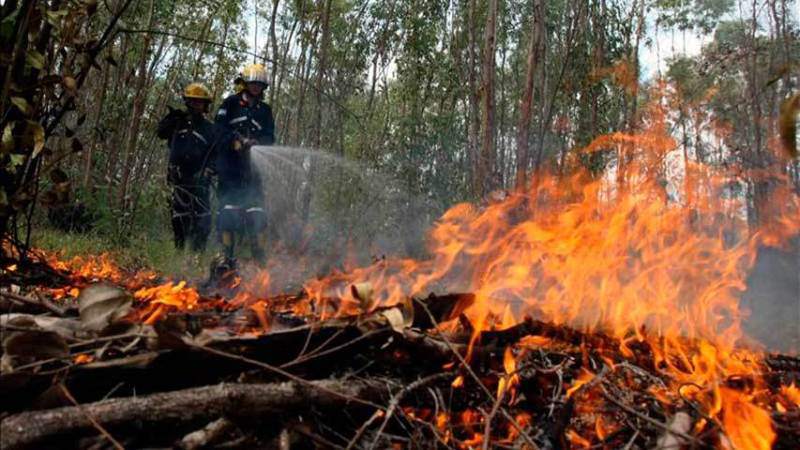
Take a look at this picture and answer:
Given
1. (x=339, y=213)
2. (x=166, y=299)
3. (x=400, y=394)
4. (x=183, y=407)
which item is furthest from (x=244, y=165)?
(x=339, y=213)

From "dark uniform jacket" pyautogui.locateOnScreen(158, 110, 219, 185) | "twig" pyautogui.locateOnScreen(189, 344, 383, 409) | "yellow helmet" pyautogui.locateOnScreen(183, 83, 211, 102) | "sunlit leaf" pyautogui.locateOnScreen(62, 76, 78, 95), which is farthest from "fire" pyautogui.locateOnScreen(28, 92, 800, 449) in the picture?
"yellow helmet" pyautogui.locateOnScreen(183, 83, 211, 102)

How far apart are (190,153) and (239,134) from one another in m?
1.72

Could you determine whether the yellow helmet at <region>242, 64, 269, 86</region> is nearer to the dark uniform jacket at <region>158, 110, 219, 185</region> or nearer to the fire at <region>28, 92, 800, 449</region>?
the dark uniform jacket at <region>158, 110, 219, 185</region>

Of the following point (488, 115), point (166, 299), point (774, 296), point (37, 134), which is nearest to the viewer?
point (37, 134)

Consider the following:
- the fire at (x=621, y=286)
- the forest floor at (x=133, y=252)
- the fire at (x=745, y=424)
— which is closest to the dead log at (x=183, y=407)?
the fire at (x=621, y=286)

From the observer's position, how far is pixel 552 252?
363cm

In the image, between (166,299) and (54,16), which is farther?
(166,299)

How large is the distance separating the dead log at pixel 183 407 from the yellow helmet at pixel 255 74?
19.9ft

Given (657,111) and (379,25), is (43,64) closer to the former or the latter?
(379,25)

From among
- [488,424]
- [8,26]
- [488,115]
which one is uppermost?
[488,115]

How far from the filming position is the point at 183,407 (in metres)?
1.30

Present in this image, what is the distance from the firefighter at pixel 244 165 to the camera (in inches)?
262

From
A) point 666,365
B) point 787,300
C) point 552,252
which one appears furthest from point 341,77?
point 666,365

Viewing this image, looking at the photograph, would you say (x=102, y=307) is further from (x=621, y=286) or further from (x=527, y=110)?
(x=527, y=110)
